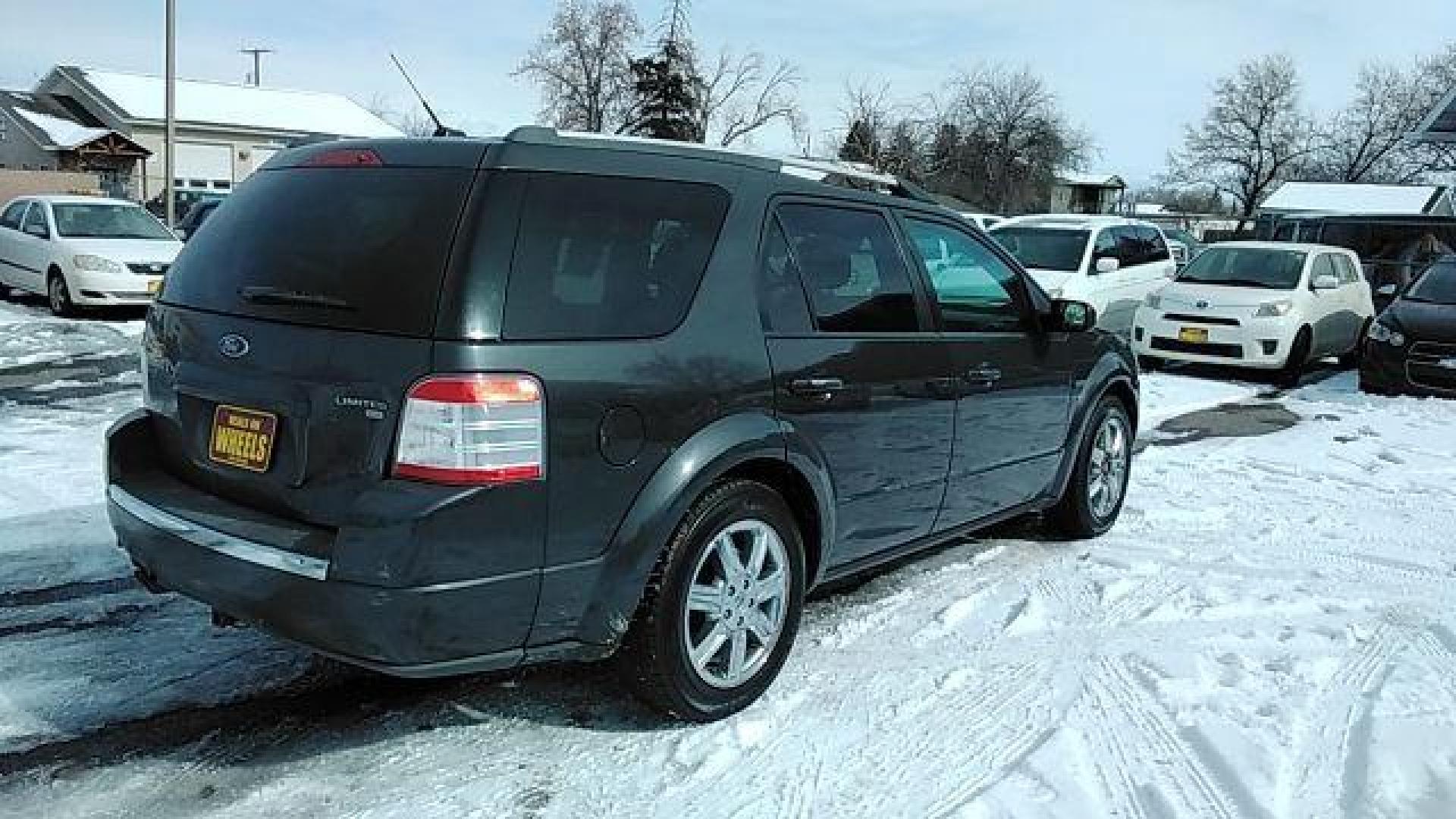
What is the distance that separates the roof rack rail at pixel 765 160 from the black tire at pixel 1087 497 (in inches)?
64.8

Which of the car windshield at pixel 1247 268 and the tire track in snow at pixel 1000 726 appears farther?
Result: the car windshield at pixel 1247 268

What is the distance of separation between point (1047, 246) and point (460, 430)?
40.1 feet

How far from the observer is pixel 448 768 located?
3299mm

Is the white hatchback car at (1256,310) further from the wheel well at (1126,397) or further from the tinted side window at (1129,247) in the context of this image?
the wheel well at (1126,397)

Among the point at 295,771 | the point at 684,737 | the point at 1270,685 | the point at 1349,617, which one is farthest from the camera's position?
the point at 1349,617

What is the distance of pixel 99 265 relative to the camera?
1396 centimetres

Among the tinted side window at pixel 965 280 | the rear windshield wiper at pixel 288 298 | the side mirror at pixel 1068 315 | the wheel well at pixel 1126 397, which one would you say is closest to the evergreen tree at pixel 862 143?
the wheel well at pixel 1126 397

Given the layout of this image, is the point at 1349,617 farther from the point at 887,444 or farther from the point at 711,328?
the point at 711,328

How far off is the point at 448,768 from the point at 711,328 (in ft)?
4.87

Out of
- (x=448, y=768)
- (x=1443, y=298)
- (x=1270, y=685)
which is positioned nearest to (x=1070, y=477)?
(x=1270, y=685)

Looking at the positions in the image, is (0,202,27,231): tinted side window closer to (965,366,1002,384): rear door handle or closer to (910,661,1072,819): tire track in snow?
(965,366,1002,384): rear door handle

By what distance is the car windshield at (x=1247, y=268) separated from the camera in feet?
43.7

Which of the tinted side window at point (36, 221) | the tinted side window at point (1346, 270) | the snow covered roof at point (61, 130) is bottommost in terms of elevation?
the tinted side window at point (36, 221)

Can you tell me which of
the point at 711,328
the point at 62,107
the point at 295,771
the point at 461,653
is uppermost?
the point at 62,107
